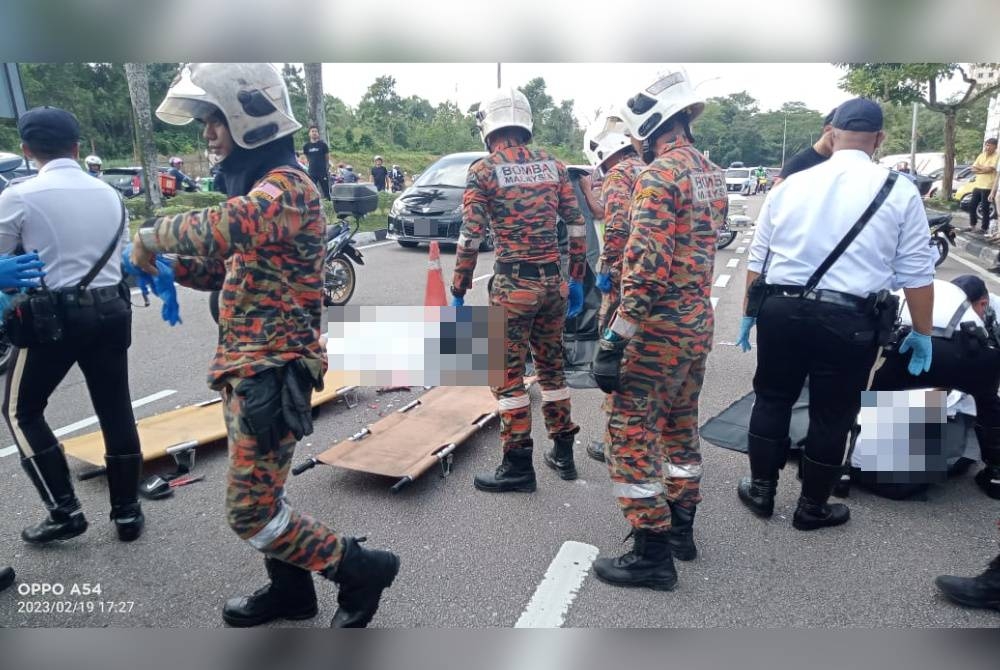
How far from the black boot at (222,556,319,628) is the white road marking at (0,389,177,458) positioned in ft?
5.74

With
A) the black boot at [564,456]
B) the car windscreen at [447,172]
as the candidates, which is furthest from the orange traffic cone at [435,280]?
the car windscreen at [447,172]

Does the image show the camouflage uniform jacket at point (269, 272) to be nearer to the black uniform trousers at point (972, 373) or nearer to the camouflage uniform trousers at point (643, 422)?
the camouflage uniform trousers at point (643, 422)

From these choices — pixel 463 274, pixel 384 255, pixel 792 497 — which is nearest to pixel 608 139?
pixel 463 274

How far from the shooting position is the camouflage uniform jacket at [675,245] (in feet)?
8.49

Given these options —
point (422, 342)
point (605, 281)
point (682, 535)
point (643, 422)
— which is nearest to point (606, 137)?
point (605, 281)

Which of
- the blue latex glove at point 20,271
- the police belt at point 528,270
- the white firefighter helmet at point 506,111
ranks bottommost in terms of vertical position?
A: the police belt at point 528,270

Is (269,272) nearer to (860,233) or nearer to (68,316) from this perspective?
(68,316)

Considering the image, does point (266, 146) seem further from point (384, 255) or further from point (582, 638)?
point (384, 255)

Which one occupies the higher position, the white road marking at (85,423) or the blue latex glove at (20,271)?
the blue latex glove at (20,271)

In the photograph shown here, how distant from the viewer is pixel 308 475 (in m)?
3.81

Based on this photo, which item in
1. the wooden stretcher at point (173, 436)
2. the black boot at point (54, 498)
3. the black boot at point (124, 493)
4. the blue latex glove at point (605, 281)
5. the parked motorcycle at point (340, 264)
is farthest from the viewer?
the parked motorcycle at point (340, 264)

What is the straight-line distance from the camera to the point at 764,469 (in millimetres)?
3318

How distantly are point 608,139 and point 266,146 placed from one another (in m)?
3.33

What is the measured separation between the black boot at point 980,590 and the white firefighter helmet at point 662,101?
2.19 meters
